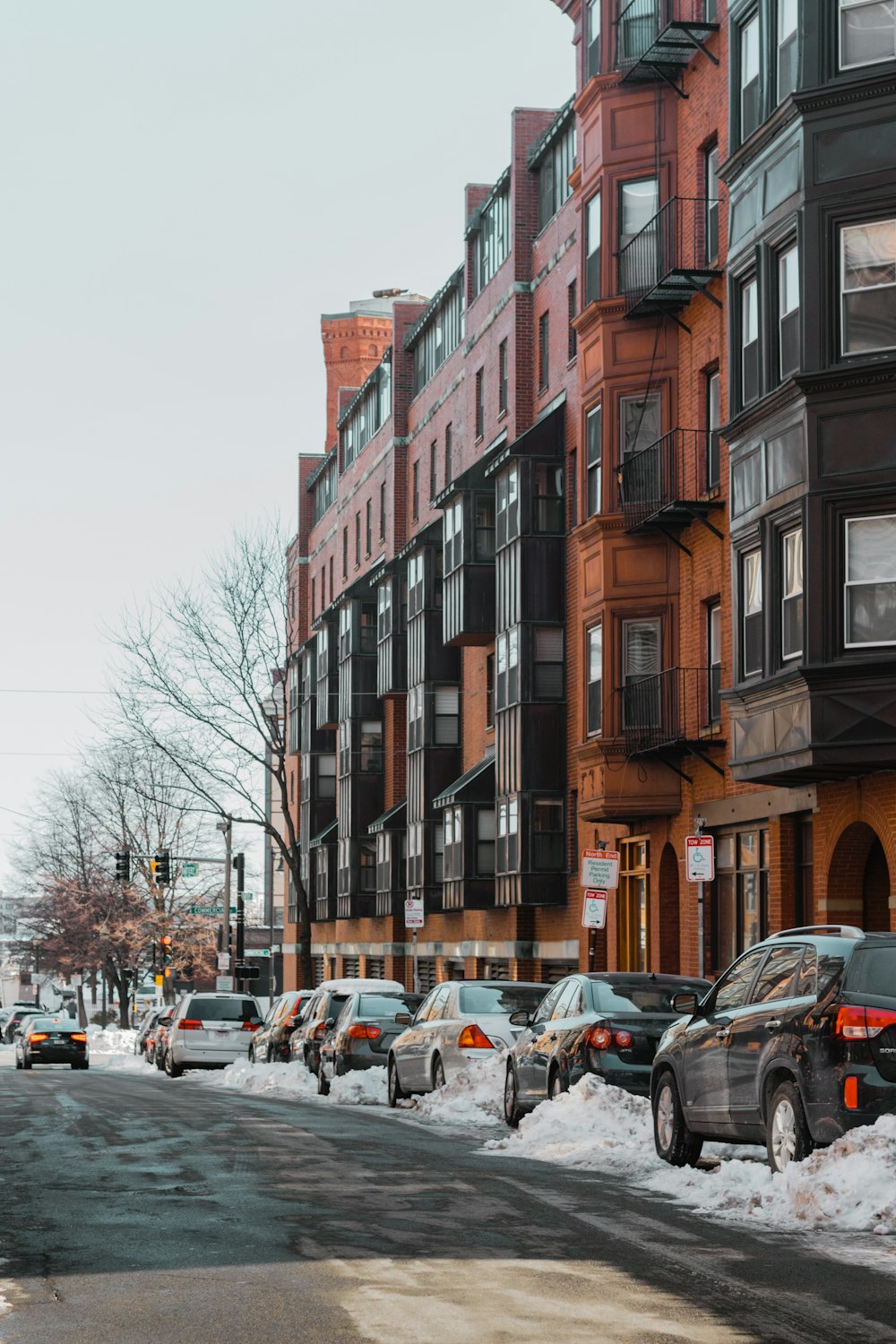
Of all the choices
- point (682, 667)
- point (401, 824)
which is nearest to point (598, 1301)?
point (682, 667)

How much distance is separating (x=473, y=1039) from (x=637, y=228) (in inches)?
625

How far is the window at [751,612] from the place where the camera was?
25.3 metres

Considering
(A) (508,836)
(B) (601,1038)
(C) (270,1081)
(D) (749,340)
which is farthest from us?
(A) (508,836)

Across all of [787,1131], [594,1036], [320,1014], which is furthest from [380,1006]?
[787,1131]

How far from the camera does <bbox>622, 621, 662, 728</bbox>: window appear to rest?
31641 millimetres

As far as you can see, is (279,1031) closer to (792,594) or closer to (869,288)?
(792,594)

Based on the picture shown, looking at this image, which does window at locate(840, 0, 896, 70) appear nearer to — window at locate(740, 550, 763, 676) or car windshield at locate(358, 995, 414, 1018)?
window at locate(740, 550, 763, 676)

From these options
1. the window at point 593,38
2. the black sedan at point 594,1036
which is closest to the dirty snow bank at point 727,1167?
the black sedan at point 594,1036

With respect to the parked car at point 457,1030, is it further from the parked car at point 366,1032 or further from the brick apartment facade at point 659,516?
the brick apartment facade at point 659,516

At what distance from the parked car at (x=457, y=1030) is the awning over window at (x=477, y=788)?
64.7 ft

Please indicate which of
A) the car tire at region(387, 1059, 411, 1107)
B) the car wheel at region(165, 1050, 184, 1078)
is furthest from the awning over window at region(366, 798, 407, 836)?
the car tire at region(387, 1059, 411, 1107)

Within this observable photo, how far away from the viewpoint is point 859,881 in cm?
2486

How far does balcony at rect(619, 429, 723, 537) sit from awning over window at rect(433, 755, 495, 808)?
12.7 m

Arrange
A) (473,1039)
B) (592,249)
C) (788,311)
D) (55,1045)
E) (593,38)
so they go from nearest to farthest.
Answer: (473,1039) → (788,311) → (592,249) → (593,38) → (55,1045)
